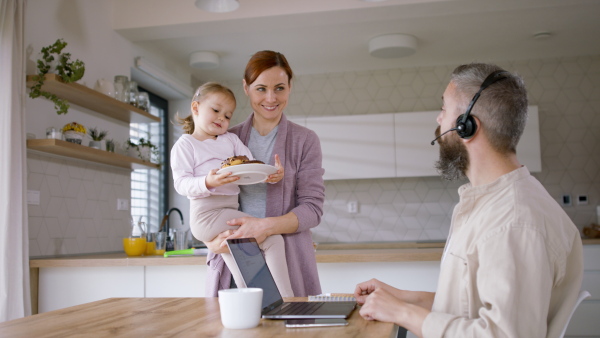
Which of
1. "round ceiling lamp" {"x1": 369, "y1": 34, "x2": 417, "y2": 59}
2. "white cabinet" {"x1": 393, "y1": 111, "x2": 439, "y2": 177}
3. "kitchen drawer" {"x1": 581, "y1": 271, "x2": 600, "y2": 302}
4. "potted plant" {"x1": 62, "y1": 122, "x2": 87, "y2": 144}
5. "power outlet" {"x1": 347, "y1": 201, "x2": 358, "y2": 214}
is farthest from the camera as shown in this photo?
"power outlet" {"x1": 347, "y1": 201, "x2": 358, "y2": 214}

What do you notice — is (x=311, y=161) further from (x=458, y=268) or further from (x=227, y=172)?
(x=458, y=268)

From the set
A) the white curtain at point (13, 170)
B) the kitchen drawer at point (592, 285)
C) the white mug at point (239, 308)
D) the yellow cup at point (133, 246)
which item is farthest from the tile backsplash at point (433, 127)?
the white mug at point (239, 308)

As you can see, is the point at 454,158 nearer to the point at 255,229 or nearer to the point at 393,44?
the point at 255,229

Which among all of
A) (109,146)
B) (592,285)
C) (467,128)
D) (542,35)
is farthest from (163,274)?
(542,35)

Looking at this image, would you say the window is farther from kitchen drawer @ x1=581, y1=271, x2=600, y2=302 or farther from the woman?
kitchen drawer @ x1=581, y1=271, x2=600, y2=302

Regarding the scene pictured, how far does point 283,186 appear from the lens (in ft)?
5.93

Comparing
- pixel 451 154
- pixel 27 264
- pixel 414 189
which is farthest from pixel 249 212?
pixel 414 189

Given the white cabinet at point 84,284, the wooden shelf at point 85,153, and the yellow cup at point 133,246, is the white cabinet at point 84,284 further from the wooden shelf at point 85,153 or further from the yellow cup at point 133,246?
the wooden shelf at point 85,153

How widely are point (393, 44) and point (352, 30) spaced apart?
341 millimetres

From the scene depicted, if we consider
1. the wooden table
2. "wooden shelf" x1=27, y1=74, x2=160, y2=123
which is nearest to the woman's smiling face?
the wooden table

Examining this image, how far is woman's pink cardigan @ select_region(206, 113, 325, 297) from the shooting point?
1.74 meters

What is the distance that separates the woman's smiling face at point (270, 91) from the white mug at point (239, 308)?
0.88 m

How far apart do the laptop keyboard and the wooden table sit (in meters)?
0.06

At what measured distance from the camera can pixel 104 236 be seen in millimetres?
3777
